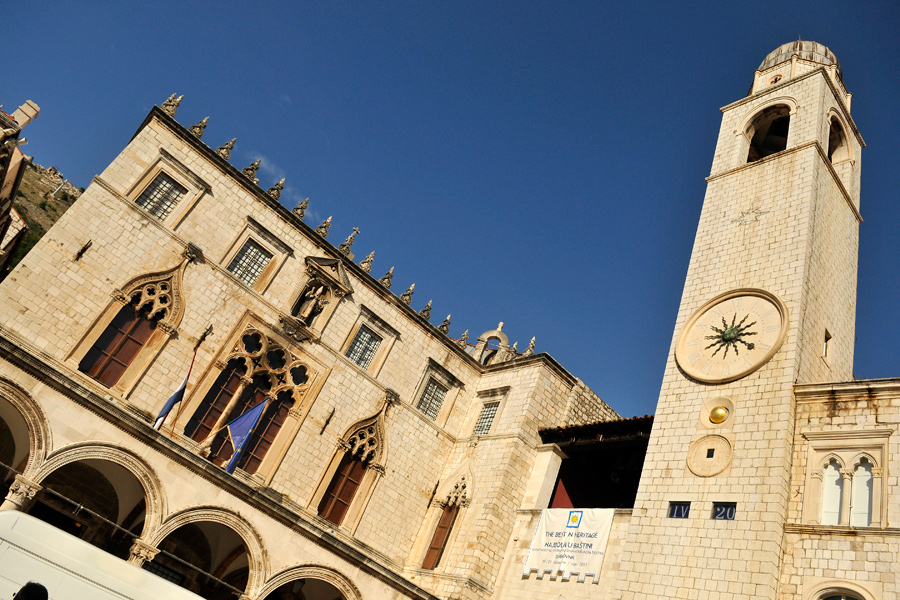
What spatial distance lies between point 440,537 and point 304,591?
490 centimetres

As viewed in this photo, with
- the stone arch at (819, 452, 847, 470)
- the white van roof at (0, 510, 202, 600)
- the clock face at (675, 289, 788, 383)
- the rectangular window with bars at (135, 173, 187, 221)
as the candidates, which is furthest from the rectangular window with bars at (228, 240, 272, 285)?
the stone arch at (819, 452, 847, 470)

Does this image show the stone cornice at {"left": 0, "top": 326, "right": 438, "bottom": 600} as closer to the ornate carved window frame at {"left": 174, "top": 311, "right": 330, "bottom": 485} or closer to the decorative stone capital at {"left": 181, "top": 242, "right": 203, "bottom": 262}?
the ornate carved window frame at {"left": 174, "top": 311, "right": 330, "bottom": 485}

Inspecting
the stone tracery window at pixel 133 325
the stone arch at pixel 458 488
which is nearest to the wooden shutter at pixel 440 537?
the stone arch at pixel 458 488

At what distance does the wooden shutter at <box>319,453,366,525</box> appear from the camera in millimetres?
21641

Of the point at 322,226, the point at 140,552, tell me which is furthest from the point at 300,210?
the point at 140,552

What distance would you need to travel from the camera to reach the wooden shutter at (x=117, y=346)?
1875 centimetres

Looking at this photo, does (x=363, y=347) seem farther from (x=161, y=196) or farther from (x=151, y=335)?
(x=161, y=196)

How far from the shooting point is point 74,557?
13.0 metres

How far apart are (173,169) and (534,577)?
17.9 m

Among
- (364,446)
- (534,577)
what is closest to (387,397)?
(364,446)

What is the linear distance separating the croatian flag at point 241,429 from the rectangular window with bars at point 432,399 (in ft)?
22.8

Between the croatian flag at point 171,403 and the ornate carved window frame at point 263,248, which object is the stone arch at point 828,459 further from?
the ornate carved window frame at point 263,248

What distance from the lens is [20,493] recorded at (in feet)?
48.2

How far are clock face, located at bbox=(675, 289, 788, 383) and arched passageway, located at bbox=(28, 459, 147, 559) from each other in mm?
16290
